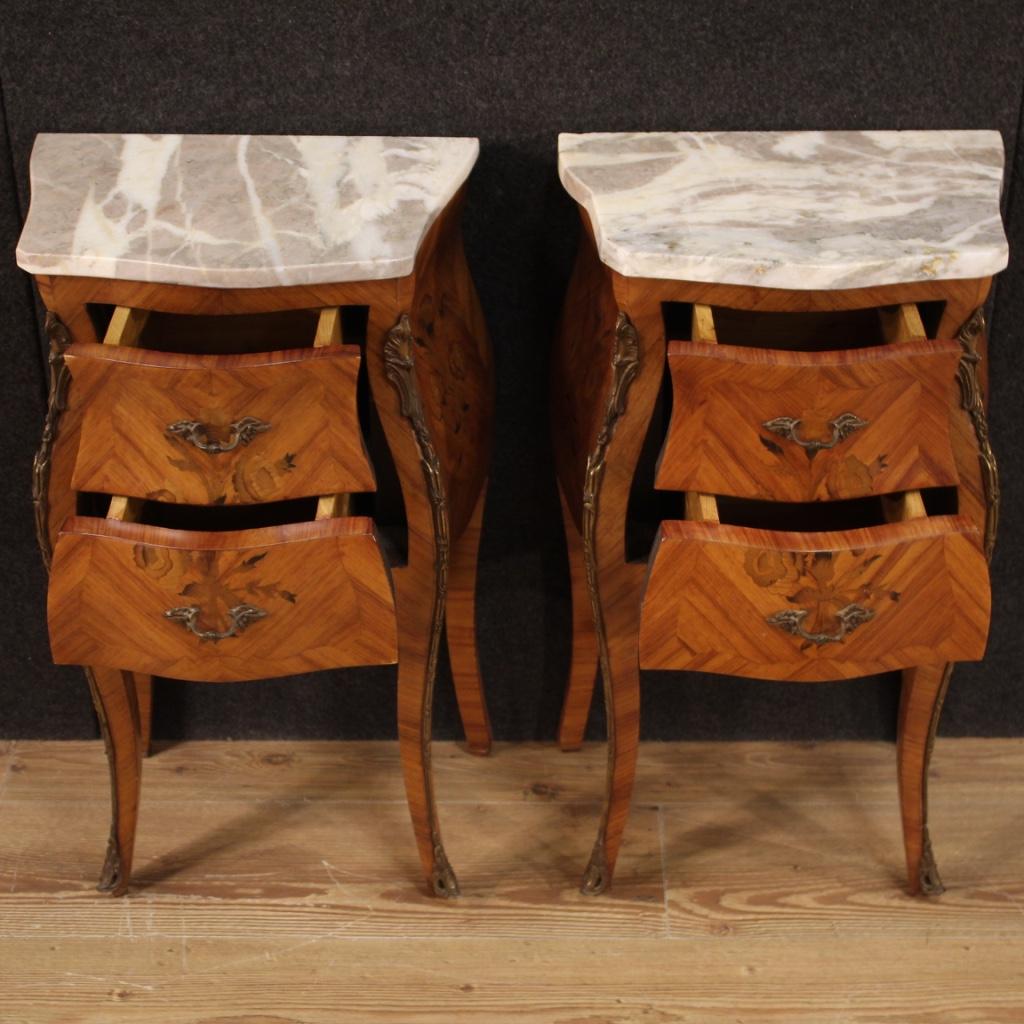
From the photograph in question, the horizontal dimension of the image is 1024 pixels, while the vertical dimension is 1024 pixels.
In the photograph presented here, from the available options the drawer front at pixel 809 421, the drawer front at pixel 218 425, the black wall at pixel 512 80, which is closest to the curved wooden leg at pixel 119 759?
the drawer front at pixel 218 425

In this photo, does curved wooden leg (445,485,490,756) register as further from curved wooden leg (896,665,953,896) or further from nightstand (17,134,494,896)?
curved wooden leg (896,665,953,896)

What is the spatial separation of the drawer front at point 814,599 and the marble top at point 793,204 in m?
0.22

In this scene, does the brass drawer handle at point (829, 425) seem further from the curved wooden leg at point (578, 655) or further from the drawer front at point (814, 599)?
the curved wooden leg at point (578, 655)

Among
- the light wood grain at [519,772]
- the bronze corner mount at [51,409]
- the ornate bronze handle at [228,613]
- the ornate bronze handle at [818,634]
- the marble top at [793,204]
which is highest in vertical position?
the marble top at [793,204]

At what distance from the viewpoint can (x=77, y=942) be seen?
1467 mm

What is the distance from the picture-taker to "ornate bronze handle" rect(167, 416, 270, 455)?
121cm

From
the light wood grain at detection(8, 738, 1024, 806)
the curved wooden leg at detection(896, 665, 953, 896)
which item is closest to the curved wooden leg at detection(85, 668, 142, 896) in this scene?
the light wood grain at detection(8, 738, 1024, 806)

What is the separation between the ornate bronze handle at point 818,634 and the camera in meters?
1.25

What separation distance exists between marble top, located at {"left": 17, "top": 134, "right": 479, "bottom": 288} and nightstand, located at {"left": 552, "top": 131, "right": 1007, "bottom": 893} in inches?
6.5

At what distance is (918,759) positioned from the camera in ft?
4.76

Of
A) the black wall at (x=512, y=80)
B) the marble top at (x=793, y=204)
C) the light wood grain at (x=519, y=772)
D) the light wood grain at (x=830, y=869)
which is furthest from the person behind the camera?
the light wood grain at (x=519, y=772)

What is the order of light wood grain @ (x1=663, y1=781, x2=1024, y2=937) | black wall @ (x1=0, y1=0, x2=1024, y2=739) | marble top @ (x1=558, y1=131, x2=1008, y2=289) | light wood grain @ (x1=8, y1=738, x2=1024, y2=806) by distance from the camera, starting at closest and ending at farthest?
marble top @ (x1=558, y1=131, x2=1008, y2=289), black wall @ (x1=0, y1=0, x2=1024, y2=739), light wood grain @ (x1=663, y1=781, x2=1024, y2=937), light wood grain @ (x1=8, y1=738, x2=1024, y2=806)

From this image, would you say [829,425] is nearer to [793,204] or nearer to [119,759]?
[793,204]

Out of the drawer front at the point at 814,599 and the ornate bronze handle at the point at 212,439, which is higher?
the ornate bronze handle at the point at 212,439
